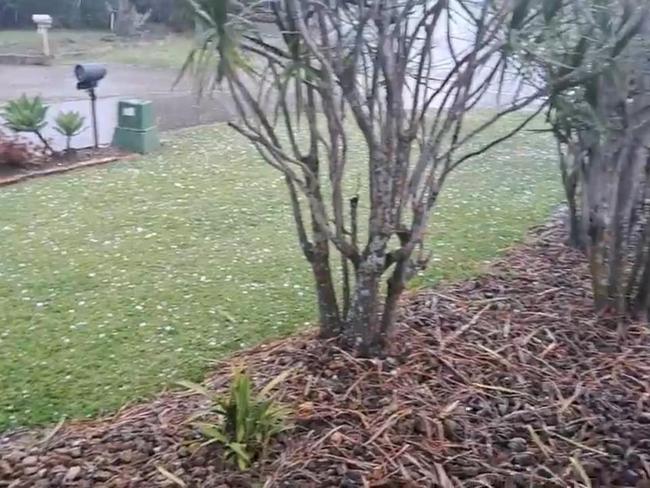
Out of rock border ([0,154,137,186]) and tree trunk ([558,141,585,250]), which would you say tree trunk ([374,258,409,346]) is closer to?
tree trunk ([558,141,585,250])

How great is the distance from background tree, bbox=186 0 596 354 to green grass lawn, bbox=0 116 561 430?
72 centimetres

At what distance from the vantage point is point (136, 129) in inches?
245

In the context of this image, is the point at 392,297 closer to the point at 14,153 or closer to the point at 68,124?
the point at 14,153

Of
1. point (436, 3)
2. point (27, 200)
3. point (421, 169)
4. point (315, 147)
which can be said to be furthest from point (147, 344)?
point (27, 200)

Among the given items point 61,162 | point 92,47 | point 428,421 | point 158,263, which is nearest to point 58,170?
point 61,162

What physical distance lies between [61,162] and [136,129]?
2.11ft

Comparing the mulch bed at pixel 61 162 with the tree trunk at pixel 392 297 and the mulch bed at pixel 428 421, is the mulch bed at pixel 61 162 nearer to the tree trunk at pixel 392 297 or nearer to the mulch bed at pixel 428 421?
the mulch bed at pixel 428 421

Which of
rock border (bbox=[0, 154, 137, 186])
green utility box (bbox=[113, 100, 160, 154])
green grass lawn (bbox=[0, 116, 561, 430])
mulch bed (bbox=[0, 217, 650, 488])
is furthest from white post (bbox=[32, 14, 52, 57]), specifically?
mulch bed (bbox=[0, 217, 650, 488])

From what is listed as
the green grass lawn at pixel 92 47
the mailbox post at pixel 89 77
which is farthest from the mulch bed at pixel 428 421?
the green grass lawn at pixel 92 47

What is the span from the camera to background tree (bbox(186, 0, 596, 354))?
2.01m

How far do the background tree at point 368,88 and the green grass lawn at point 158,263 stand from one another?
725mm

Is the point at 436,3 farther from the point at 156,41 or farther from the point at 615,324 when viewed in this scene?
the point at 156,41

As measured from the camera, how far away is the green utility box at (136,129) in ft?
20.4

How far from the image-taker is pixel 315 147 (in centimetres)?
234
